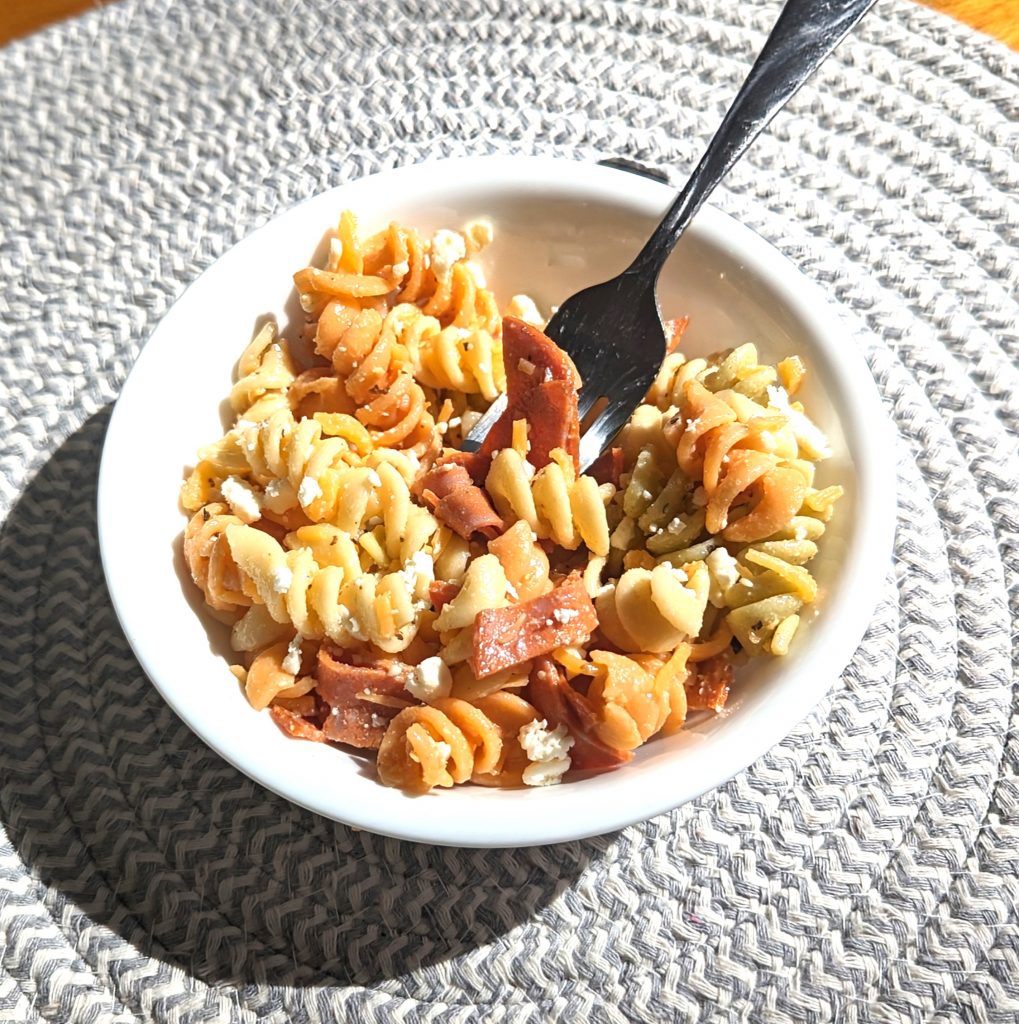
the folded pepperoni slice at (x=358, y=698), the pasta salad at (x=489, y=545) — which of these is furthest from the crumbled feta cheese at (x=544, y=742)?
the folded pepperoni slice at (x=358, y=698)

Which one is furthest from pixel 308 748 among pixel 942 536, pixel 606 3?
pixel 606 3

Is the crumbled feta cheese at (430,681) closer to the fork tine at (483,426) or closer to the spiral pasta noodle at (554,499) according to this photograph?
the spiral pasta noodle at (554,499)

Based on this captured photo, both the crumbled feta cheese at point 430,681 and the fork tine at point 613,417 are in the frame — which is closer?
the crumbled feta cheese at point 430,681

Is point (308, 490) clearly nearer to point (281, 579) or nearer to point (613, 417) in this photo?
point (281, 579)

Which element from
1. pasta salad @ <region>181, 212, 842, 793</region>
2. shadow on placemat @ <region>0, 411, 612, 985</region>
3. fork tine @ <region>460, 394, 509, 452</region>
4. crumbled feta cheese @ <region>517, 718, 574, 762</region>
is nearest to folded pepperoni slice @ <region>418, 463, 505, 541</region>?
pasta salad @ <region>181, 212, 842, 793</region>

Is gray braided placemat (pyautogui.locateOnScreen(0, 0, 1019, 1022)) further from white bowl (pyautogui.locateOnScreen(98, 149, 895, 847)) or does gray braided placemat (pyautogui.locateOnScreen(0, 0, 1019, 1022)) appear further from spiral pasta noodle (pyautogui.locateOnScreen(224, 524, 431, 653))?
spiral pasta noodle (pyautogui.locateOnScreen(224, 524, 431, 653))

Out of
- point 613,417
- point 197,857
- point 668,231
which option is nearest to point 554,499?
point 613,417
